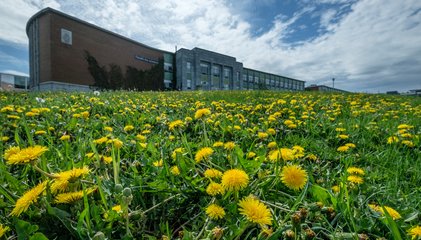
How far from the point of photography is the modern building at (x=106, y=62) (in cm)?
2561

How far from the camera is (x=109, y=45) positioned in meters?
32.0

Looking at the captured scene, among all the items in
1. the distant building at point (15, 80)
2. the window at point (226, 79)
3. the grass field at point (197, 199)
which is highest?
the window at point (226, 79)

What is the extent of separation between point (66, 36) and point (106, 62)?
579cm

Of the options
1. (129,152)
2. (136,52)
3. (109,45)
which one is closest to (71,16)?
(109,45)

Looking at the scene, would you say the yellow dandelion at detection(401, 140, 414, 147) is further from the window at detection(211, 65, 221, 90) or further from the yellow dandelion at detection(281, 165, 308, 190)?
the window at detection(211, 65, 221, 90)

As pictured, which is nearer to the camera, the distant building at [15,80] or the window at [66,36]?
the window at [66,36]

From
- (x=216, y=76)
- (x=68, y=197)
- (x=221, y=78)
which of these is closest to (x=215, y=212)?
(x=68, y=197)

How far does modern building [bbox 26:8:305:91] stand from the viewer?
84.0 feet

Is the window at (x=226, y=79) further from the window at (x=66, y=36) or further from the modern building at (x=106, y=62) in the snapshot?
the window at (x=66, y=36)

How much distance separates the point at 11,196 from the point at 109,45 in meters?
35.4

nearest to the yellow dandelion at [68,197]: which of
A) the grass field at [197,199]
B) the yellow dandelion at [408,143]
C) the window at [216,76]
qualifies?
the grass field at [197,199]

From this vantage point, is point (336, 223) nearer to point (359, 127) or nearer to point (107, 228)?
point (107, 228)

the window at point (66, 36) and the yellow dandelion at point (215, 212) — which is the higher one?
the window at point (66, 36)

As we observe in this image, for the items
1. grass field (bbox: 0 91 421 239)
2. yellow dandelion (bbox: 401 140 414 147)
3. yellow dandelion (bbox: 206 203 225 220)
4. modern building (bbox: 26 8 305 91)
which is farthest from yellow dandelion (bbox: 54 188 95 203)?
modern building (bbox: 26 8 305 91)
